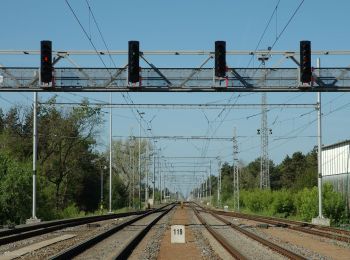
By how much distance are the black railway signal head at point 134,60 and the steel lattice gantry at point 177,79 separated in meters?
3.00

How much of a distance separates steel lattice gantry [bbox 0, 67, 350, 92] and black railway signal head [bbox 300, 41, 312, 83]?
3317 millimetres

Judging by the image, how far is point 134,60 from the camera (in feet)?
86.9

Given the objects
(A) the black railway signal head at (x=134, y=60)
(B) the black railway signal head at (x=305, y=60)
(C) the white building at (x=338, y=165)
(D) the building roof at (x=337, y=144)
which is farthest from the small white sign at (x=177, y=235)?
(D) the building roof at (x=337, y=144)

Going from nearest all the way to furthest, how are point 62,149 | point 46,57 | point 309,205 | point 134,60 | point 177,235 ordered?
point 177,235
point 46,57
point 134,60
point 309,205
point 62,149

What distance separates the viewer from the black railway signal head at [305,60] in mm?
25422

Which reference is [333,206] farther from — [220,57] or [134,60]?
[134,60]

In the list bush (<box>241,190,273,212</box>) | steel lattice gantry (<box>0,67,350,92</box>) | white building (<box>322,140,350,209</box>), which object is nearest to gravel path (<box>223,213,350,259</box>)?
steel lattice gantry (<box>0,67,350,92</box>)

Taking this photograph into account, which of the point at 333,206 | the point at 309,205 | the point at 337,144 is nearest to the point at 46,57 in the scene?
the point at 333,206

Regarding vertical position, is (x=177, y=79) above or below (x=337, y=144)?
above

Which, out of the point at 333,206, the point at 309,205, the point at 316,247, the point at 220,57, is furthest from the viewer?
the point at 309,205

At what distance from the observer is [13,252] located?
21500mm

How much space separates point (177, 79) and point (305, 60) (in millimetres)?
6896

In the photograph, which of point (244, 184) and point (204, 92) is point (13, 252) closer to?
point (204, 92)

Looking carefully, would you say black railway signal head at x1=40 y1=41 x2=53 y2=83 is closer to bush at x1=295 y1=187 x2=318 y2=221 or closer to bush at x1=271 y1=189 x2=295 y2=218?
bush at x1=295 y1=187 x2=318 y2=221
